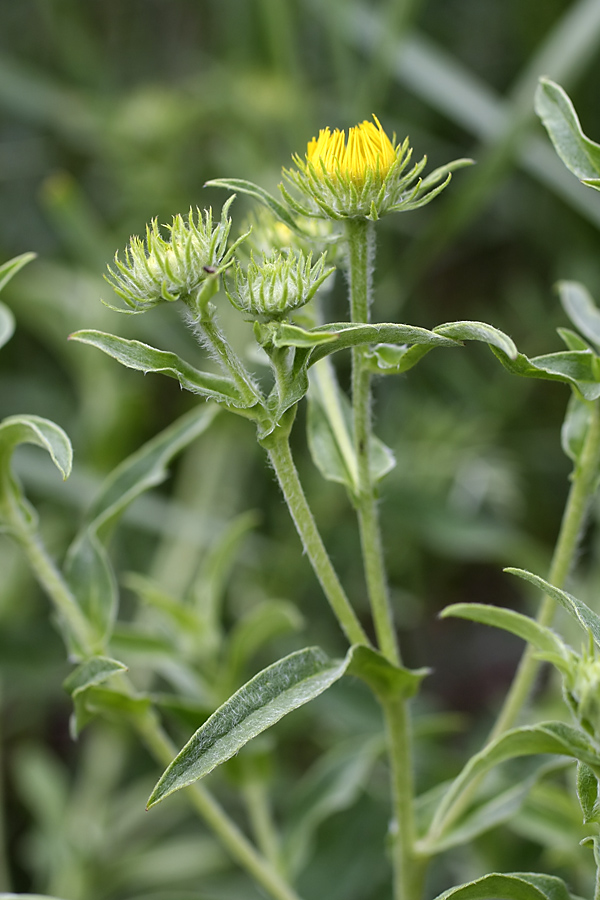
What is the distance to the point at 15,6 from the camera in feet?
9.19

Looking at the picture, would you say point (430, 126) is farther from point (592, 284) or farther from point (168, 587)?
point (168, 587)

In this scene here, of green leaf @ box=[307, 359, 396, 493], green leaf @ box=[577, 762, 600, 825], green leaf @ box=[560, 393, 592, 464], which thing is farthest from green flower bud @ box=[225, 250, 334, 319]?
green leaf @ box=[577, 762, 600, 825]

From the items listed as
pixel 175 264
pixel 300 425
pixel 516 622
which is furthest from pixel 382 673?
A: pixel 300 425

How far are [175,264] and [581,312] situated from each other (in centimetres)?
41

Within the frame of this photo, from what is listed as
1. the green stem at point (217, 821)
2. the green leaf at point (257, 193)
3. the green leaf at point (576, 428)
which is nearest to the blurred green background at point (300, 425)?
the green stem at point (217, 821)

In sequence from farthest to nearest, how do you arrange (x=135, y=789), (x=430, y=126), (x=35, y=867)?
(x=430, y=126) → (x=35, y=867) → (x=135, y=789)

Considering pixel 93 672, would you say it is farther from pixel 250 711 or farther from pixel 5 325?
pixel 5 325

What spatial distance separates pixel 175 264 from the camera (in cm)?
58

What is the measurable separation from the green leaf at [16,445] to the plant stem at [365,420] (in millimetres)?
221

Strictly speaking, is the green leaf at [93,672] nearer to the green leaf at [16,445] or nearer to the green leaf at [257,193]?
the green leaf at [16,445]

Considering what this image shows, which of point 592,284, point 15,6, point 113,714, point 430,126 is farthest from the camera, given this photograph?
point 15,6

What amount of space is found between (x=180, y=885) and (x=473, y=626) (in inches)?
36.9

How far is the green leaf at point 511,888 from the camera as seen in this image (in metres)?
0.58

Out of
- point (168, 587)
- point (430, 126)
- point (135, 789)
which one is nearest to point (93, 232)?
point (168, 587)
